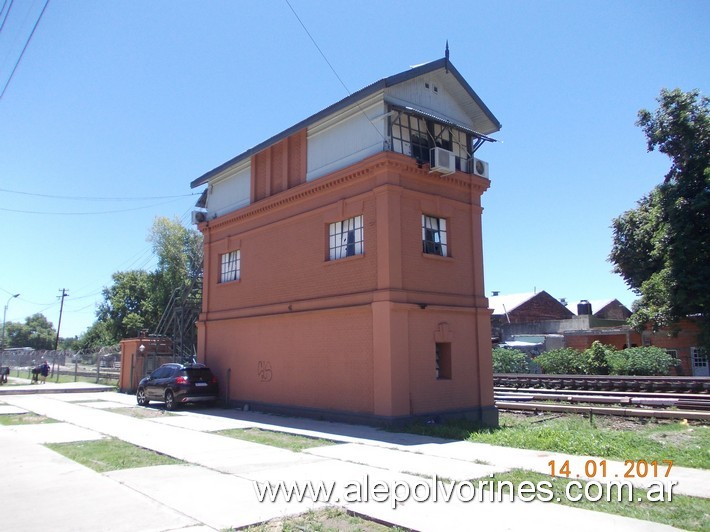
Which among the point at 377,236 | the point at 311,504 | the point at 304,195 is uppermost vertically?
the point at 304,195

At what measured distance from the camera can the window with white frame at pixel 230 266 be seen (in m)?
21.8

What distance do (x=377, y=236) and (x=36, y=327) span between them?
12842 centimetres

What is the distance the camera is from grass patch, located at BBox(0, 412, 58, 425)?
16.1 m

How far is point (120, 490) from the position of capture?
7535 millimetres

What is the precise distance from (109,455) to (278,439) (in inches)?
142

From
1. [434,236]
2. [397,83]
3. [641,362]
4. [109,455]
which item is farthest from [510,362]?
[109,455]

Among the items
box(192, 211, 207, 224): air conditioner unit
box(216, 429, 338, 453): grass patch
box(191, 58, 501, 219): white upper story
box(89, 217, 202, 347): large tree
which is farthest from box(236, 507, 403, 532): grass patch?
box(89, 217, 202, 347): large tree

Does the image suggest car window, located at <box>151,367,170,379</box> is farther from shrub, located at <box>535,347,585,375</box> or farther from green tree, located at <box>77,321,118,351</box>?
green tree, located at <box>77,321,118,351</box>

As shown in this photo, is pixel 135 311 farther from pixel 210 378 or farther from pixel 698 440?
pixel 698 440

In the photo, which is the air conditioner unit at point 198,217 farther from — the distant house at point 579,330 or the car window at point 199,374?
the distant house at point 579,330

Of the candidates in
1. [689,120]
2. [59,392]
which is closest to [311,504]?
[59,392]

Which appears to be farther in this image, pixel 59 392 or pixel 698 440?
pixel 59 392

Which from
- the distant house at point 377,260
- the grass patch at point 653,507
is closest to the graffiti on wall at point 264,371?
the distant house at point 377,260

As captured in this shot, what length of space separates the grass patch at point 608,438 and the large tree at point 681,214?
1438 centimetres
